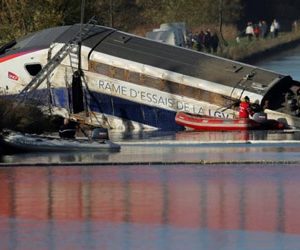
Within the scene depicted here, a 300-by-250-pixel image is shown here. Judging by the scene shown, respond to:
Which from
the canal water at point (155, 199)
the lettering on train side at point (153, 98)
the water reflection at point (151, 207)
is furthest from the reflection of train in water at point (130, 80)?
the water reflection at point (151, 207)

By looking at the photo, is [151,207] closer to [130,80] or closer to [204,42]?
[130,80]

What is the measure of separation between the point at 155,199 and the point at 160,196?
1.16 ft

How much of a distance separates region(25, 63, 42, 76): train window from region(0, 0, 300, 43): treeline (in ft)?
26.7

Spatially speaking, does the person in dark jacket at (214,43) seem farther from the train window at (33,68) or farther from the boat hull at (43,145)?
the boat hull at (43,145)

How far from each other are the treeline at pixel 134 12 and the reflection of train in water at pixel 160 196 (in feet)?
77.2

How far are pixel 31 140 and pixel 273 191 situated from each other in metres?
9.50

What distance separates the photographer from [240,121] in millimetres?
34594

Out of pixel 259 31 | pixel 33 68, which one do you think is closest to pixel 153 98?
pixel 33 68

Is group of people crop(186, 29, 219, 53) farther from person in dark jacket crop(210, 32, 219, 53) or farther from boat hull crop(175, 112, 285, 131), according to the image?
boat hull crop(175, 112, 285, 131)

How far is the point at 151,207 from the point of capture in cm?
1762

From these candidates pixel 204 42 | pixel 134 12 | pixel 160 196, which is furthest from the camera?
pixel 134 12

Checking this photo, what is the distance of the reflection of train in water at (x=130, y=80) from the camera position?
36031 mm

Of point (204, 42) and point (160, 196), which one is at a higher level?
point (204, 42)

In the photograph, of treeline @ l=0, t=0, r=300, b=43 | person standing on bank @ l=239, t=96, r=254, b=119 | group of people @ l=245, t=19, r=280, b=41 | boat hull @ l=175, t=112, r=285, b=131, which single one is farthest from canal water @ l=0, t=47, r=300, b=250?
group of people @ l=245, t=19, r=280, b=41
